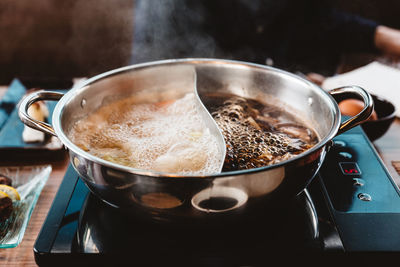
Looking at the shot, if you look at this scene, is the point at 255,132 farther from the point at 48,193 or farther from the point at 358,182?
the point at 48,193

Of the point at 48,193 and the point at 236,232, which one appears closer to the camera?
the point at 236,232

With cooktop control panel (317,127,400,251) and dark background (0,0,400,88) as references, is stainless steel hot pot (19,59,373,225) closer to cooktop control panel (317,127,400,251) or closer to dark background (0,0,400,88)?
cooktop control panel (317,127,400,251)

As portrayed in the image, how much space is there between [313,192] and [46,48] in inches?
119

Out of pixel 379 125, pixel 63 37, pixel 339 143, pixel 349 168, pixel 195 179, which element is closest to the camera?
pixel 195 179

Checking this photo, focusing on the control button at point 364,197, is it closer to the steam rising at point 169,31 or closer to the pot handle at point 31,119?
the pot handle at point 31,119

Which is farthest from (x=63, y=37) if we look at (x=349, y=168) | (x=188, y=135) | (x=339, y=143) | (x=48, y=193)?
(x=349, y=168)

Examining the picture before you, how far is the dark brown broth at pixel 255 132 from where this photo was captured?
38.7 inches

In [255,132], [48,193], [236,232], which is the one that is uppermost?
[255,132]

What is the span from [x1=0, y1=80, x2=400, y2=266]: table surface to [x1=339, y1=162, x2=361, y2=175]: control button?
234 mm

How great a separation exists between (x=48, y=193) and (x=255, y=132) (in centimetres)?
73

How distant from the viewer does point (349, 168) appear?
107 cm

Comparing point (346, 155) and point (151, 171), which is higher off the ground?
point (151, 171)

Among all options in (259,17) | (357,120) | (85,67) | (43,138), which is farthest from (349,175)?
(85,67)

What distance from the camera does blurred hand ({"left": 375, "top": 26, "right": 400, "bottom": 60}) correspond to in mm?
3001
